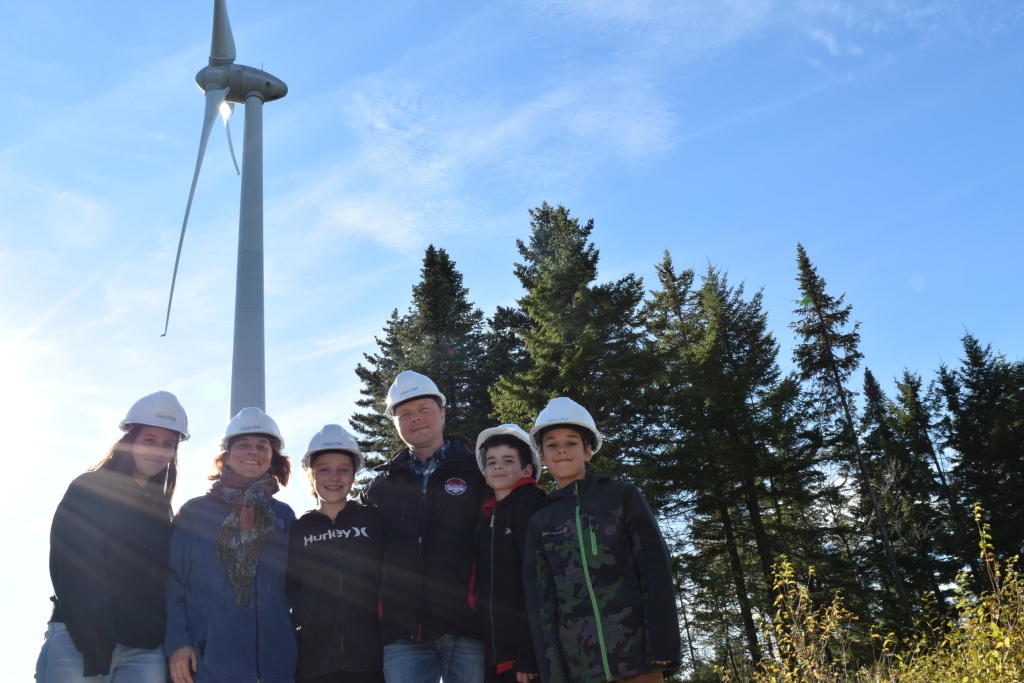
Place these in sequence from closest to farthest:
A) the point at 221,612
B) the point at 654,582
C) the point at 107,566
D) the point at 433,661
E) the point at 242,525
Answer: the point at 654,582 < the point at 107,566 < the point at 221,612 < the point at 433,661 < the point at 242,525

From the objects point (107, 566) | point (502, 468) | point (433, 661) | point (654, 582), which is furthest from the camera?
point (502, 468)

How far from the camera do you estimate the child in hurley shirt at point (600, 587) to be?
404 cm

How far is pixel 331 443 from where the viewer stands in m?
5.00

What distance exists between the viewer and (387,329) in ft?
137

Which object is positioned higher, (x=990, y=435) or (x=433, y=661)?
(x=990, y=435)

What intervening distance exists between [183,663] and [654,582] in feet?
8.03

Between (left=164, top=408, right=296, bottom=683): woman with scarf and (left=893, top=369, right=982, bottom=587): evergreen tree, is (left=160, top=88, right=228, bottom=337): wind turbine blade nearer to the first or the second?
(left=164, top=408, right=296, bottom=683): woman with scarf

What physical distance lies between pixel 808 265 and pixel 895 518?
481 inches

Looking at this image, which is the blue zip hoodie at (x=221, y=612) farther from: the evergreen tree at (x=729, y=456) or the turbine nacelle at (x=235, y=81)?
the evergreen tree at (x=729, y=456)

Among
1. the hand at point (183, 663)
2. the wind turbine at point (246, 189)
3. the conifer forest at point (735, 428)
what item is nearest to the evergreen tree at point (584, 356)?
the conifer forest at point (735, 428)

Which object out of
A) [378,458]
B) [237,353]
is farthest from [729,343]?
[237,353]

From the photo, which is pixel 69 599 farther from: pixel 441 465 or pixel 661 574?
pixel 661 574

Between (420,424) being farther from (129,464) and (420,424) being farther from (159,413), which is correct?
(129,464)

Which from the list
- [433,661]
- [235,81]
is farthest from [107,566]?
[235,81]
